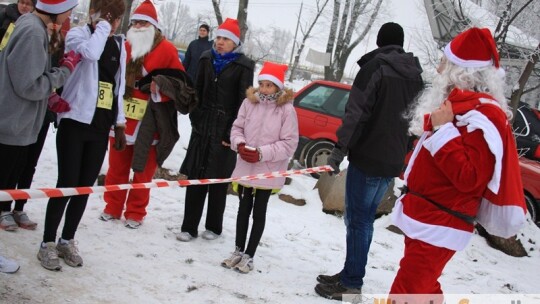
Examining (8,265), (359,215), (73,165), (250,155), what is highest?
(250,155)

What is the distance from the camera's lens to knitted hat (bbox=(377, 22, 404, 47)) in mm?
3879

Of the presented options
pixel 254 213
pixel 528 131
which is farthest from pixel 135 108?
pixel 528 131

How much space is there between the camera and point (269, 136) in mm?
4035

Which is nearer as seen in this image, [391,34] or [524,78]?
[391,34]

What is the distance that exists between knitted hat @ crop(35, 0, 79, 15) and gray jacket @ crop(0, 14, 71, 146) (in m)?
0.07

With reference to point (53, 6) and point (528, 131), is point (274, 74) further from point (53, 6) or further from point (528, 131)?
point (528, 131)

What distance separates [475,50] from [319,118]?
596cm

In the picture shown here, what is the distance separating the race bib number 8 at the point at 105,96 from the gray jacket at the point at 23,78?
1.79 feet

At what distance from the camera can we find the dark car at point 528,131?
10.2 metres

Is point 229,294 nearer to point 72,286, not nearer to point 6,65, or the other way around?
point 72,286

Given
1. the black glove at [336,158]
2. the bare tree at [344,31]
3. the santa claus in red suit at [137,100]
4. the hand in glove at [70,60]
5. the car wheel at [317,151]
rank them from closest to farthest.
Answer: the hand in glove at [70,60] → the black glove at [336,158] → the santa claus in red suit at [137,100] → the car wheel at [317,151] → the bare tree at [344,31]

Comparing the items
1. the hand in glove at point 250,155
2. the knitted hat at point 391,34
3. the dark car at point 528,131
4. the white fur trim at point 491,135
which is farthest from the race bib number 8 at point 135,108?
the dark car at point 528,131

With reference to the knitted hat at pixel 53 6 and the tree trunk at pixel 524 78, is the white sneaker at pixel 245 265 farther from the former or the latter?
the tree trunk at pixel 524 78

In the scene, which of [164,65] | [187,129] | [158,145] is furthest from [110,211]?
[187,129]
